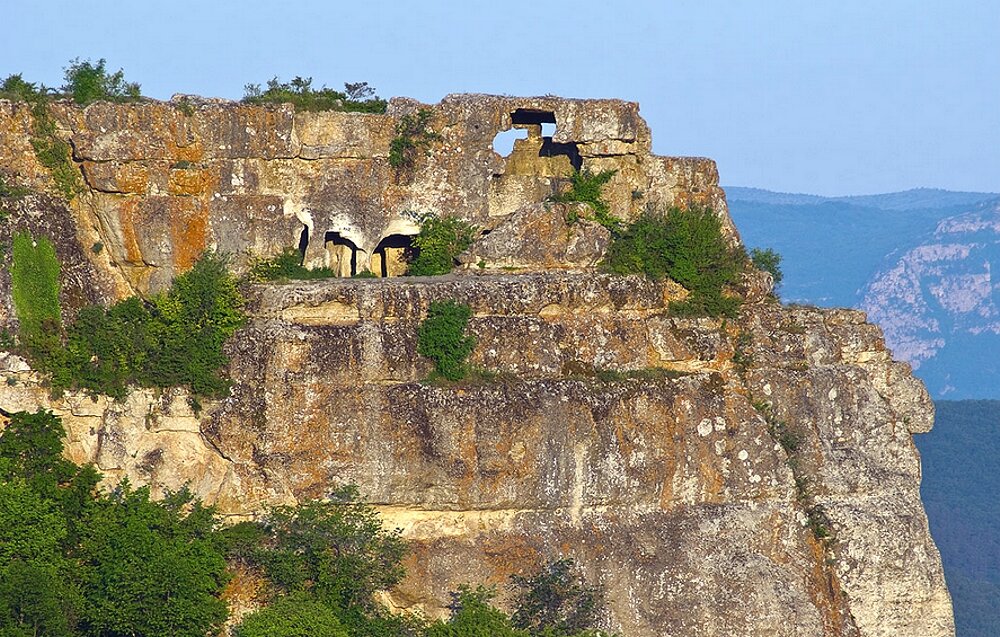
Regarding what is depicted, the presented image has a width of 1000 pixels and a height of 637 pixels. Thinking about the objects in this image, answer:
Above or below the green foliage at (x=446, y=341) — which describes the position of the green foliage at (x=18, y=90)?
above

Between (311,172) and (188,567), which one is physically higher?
(311,172)

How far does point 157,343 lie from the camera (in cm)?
4219

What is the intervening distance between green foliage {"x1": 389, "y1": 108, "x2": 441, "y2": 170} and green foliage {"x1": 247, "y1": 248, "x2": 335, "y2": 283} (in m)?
3.25

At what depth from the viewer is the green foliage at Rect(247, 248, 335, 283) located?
147ft

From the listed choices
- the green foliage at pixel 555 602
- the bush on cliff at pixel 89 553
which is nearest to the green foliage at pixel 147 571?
the bush on cliff at pixel 89 553

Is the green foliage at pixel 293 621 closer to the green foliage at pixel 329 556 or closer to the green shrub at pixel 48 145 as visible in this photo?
the green foliage at pixel 329 556

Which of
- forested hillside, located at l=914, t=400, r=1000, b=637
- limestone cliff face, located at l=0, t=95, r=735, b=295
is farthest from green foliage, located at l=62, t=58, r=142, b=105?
forested hillside, located at l=914, t=400, r=1000, b=637

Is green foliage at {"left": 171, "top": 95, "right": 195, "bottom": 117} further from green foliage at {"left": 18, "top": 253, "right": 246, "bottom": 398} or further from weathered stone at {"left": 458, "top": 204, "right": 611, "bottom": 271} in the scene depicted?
weathered stone at {"left": 458, "top": 204, "right": 611, "bottom": 271}

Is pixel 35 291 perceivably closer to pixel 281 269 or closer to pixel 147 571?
pixel 281 269

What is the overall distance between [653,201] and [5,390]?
16160 millimetres

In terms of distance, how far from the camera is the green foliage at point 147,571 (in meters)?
38.6

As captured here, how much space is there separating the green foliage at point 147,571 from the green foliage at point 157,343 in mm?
2655

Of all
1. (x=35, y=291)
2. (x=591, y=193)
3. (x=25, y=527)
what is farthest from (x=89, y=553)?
(x=591, y=193)

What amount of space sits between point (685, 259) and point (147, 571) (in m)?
14.3
